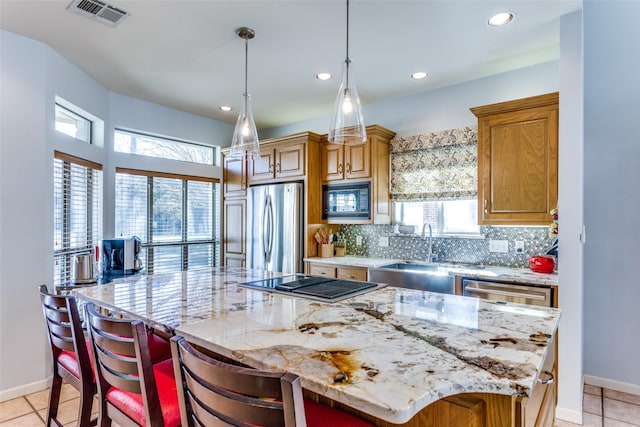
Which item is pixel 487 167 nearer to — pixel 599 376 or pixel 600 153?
pixel 600 153

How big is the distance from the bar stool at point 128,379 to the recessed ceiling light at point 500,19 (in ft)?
9.05

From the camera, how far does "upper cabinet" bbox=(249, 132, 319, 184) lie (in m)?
4.01

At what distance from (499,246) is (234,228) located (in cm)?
326

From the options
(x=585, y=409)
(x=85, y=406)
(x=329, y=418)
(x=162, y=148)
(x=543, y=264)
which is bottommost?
(x=585, y=409)

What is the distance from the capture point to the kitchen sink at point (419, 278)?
291 cm

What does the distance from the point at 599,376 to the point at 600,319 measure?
47 centimetres

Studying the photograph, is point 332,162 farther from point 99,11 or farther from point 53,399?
point 53,399

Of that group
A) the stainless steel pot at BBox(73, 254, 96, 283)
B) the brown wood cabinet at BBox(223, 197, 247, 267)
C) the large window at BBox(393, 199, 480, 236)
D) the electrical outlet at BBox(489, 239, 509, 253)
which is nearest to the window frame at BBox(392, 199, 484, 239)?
the large window at BBox(393, 199, 480, 236)

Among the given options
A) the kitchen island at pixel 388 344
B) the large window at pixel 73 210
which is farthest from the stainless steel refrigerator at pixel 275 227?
the kitchen island at pixel 388 344

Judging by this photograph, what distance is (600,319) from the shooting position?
9.28 feet

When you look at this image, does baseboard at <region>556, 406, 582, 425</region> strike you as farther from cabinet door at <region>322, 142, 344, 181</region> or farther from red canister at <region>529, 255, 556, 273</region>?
cabinet door at <region>322, 142, 344, 181</region>

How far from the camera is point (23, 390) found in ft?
8.71

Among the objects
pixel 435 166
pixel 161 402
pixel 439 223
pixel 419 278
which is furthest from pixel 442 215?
pixel 161 402

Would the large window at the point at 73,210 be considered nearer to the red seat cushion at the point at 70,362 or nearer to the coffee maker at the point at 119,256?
the coffee maker at the point at 119,256
